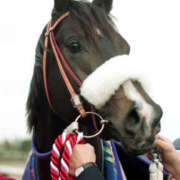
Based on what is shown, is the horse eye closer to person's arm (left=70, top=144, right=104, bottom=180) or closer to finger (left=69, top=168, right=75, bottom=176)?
person's arm (left=70, top=144, right=104, bottom=180)

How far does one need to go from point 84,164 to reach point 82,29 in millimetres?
970

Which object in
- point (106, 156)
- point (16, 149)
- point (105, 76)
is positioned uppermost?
point (105, 76)

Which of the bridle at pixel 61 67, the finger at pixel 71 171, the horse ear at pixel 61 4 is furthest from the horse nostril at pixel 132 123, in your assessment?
the horse ear at pixel 61 4

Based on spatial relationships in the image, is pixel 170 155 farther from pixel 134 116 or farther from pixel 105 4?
pixel 105 4

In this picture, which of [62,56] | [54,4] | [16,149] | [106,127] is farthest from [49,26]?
[16,149]

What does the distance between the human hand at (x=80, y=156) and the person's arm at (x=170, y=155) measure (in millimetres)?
620

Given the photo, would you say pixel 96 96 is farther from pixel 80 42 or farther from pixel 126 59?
pixel 80 42

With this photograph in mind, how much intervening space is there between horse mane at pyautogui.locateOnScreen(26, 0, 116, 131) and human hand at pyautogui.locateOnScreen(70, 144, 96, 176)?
632mm

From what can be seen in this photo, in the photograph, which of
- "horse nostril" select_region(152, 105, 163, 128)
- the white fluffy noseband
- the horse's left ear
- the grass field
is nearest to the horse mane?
the horse's left ear

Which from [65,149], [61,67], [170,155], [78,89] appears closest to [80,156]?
[65,149]

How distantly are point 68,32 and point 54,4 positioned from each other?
1.05 feet

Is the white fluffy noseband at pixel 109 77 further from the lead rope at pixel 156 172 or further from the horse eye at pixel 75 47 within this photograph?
the lead rope at pixel 156 172

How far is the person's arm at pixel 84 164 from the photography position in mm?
1744

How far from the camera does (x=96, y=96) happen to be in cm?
190
